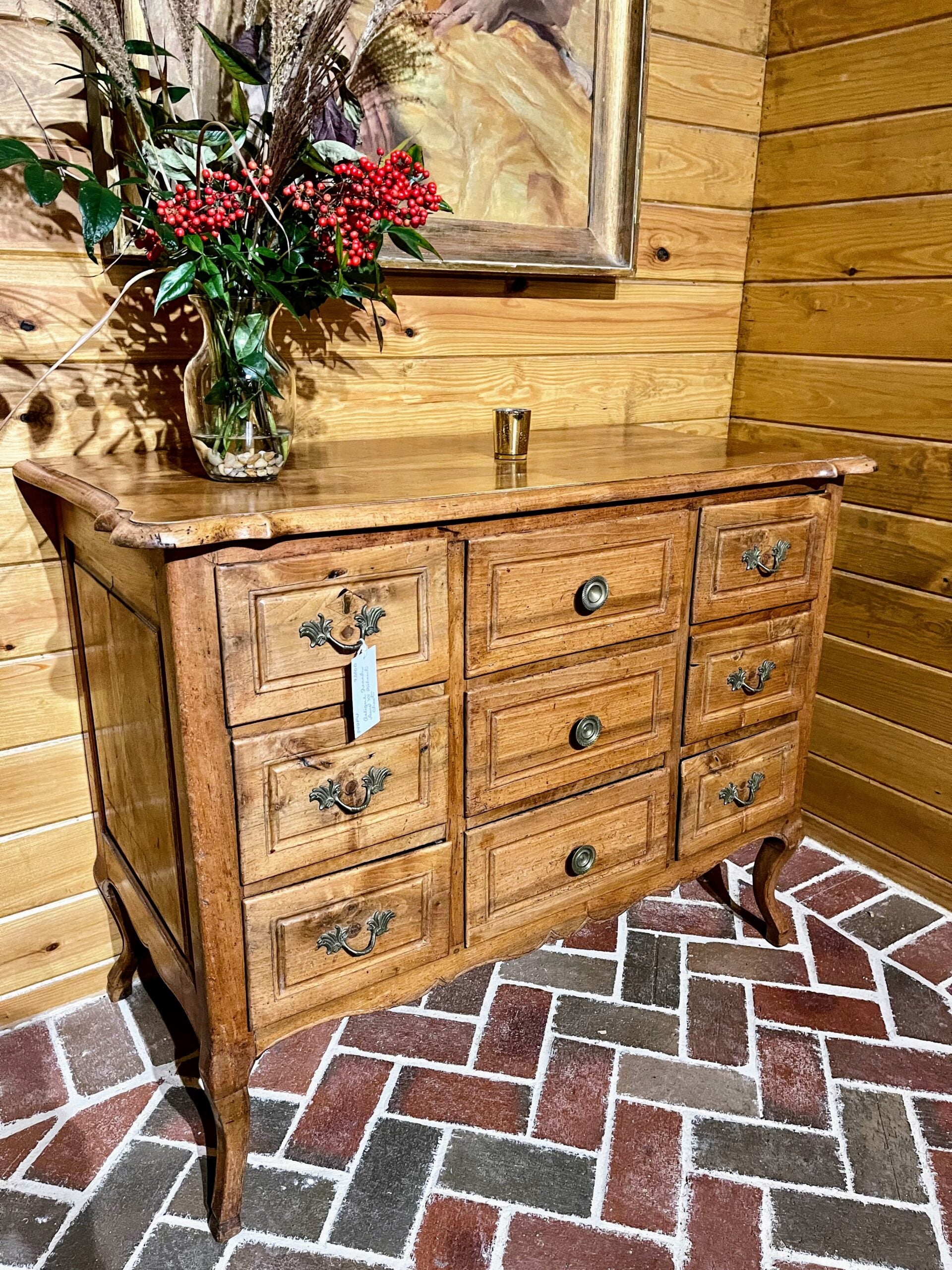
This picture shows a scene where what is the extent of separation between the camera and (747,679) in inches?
71.3

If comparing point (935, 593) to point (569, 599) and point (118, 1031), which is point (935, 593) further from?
point (118, 1031)

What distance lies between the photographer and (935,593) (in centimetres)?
221

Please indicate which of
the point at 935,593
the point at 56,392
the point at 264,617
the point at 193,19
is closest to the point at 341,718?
the point at 264,617

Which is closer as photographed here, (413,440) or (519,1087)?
(519,1087)

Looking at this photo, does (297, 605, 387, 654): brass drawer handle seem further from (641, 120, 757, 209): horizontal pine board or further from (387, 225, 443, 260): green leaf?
(641, 120, 757, 209): horizontal pine board

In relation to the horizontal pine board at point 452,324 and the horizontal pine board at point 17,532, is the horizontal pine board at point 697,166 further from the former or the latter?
the horizontal pine board at point 17,532

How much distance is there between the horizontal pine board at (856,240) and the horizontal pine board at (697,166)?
0.38ft

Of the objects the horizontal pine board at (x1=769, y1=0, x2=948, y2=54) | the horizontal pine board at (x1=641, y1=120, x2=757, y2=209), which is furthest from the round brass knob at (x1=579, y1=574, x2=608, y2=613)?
the horizontal pine board at (x1=769, y1=0, x2=948, y2=54)

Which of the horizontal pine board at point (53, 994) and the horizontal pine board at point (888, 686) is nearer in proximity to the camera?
the horizontal pine board at point (53, 994)

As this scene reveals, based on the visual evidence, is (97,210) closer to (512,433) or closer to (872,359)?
(512,433)

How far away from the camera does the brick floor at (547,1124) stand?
146cm

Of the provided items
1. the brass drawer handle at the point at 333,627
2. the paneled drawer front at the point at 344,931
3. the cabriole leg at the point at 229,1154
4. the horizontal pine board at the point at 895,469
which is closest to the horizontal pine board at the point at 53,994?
the cabriole leg at the point at 229,1154

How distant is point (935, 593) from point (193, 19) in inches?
73.7

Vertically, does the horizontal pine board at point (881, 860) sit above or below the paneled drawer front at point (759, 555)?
below
